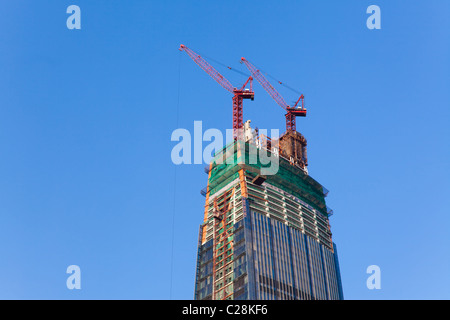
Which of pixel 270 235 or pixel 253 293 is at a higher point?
pixel 270 235

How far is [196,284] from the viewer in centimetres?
19812
